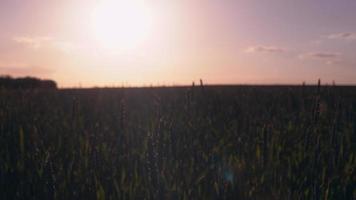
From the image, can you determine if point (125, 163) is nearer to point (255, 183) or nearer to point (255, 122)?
point (255, 183)

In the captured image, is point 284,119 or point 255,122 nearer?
point 255,122

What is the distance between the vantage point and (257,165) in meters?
2.75

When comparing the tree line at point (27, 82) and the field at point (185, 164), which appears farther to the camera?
the tree line at point (27, 82)

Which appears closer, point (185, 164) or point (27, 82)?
Result: point (185, 164)

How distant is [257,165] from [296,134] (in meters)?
1.04

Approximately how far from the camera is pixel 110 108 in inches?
227

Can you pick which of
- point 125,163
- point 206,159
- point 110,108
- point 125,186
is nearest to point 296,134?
point 206,159

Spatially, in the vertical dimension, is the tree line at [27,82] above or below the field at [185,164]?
above

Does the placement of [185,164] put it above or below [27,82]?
below

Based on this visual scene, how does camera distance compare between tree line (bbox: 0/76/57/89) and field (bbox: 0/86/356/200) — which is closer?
field (bbox: 0/86/356/200)

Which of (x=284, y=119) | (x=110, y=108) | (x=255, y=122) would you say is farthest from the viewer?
(x=110, y=108)

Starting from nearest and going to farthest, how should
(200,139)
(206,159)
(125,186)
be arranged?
(125,186) → (206,159) → (200,139)

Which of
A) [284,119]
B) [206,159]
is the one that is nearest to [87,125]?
[206,159]

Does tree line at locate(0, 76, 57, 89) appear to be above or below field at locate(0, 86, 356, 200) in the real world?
above
